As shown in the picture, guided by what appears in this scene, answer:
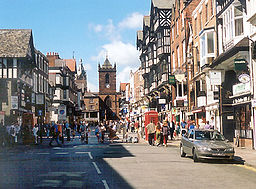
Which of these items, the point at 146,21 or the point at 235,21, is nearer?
the point at 235,21

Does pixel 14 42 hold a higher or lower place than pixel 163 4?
lower

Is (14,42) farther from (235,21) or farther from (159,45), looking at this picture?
(235,21)

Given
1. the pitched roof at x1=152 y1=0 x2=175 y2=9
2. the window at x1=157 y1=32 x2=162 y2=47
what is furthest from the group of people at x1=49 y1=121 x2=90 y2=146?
the pitched roof at x1=152 y1=0 x2=175 y2=9

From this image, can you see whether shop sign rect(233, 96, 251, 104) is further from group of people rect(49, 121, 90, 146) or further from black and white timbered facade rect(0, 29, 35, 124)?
black and white timbered facade rect(0, 29, 35, 124)

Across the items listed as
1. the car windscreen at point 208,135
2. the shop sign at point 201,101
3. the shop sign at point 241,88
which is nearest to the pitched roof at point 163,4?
the shop sign at point 201,101

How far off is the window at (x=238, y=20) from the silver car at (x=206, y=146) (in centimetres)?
942

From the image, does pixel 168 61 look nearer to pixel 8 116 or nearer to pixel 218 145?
pixel 8 116

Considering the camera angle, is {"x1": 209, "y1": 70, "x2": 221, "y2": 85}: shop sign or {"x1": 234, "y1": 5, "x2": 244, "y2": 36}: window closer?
{"x1": 234, "y1": 5, "x2": 244, "y2": 36}: window

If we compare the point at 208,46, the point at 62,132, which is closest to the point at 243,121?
the point at 208,46

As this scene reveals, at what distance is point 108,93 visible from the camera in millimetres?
143625

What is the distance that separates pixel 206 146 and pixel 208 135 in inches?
65.1

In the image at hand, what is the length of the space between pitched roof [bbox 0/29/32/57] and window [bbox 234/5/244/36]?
26.4 m

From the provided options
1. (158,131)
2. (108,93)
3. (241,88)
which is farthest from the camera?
(108,93)

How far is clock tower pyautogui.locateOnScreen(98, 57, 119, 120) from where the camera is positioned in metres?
144
